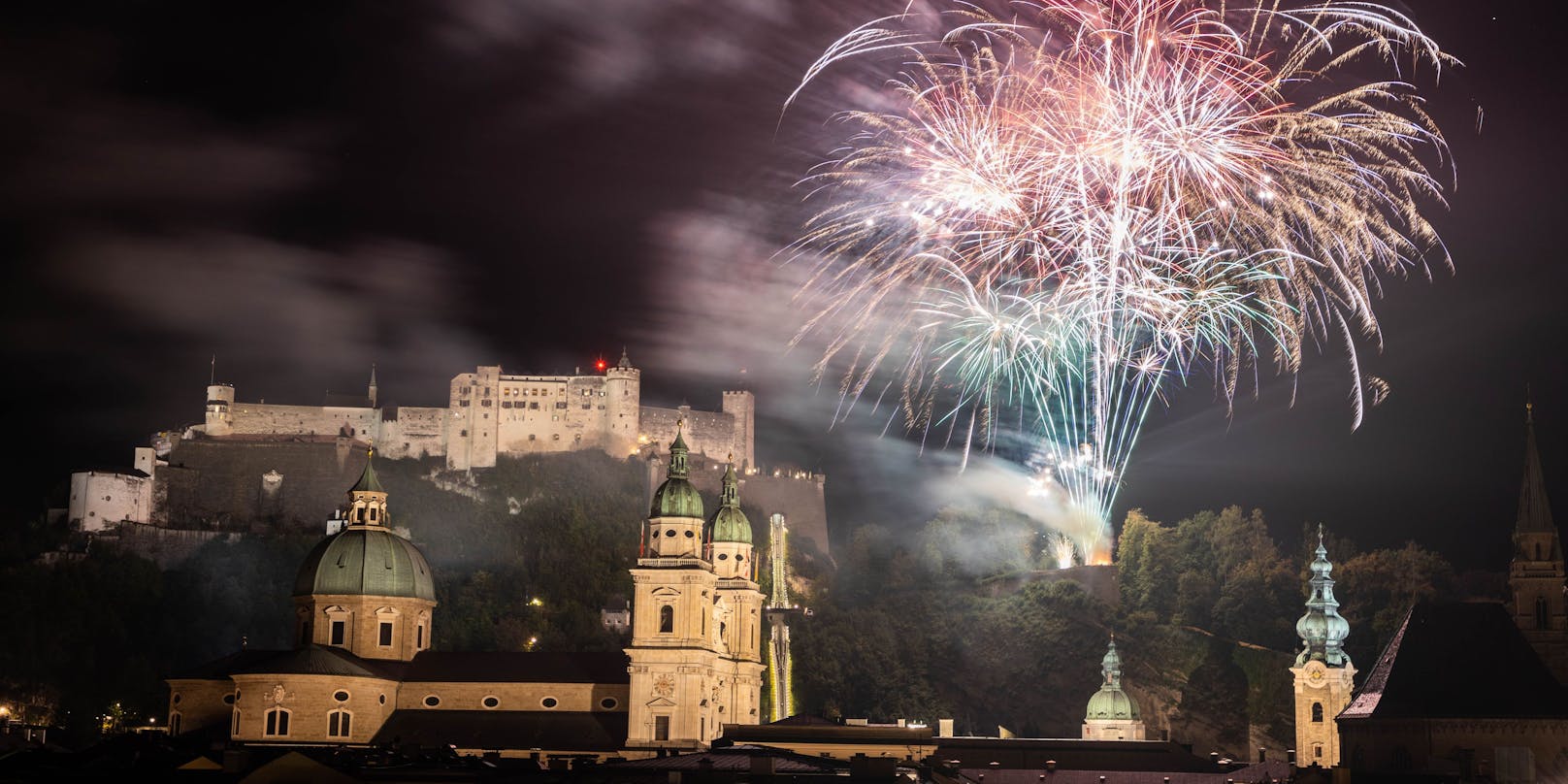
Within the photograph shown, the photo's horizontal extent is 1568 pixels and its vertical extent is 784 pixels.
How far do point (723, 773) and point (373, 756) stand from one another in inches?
493

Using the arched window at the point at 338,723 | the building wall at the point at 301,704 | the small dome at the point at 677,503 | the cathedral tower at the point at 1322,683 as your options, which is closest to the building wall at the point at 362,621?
the building wall at the point at 301,704

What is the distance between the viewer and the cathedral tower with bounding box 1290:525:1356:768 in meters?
83.9

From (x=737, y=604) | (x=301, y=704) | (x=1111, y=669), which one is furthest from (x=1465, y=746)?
(x=301, y=704)

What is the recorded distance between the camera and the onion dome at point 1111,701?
A: 10156 cm

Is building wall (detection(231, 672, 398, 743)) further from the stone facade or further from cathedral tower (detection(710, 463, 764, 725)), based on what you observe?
cathedral tower (detection(710, 463, 764, 725))

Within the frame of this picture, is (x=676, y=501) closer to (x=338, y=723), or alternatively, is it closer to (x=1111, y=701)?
(x=338, y=723)

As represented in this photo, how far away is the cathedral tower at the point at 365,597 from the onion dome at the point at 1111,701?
33380mm

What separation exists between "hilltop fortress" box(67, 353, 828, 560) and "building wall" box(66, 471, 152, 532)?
2224 mm

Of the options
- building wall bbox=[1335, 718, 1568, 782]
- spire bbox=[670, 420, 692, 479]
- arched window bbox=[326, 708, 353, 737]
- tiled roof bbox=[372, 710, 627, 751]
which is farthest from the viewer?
spire bbox=[670, 420, 692, 479]

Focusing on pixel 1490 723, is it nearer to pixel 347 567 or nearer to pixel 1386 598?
pixel 1386 598

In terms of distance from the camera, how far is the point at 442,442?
14188cm

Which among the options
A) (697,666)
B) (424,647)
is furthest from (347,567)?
(697,666)

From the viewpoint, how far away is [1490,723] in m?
74.3

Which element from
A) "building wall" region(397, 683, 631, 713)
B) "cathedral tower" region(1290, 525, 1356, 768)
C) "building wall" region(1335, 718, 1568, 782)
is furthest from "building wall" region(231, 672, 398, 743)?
"cathedral tower" region(1290, 525, 1356, 768)
